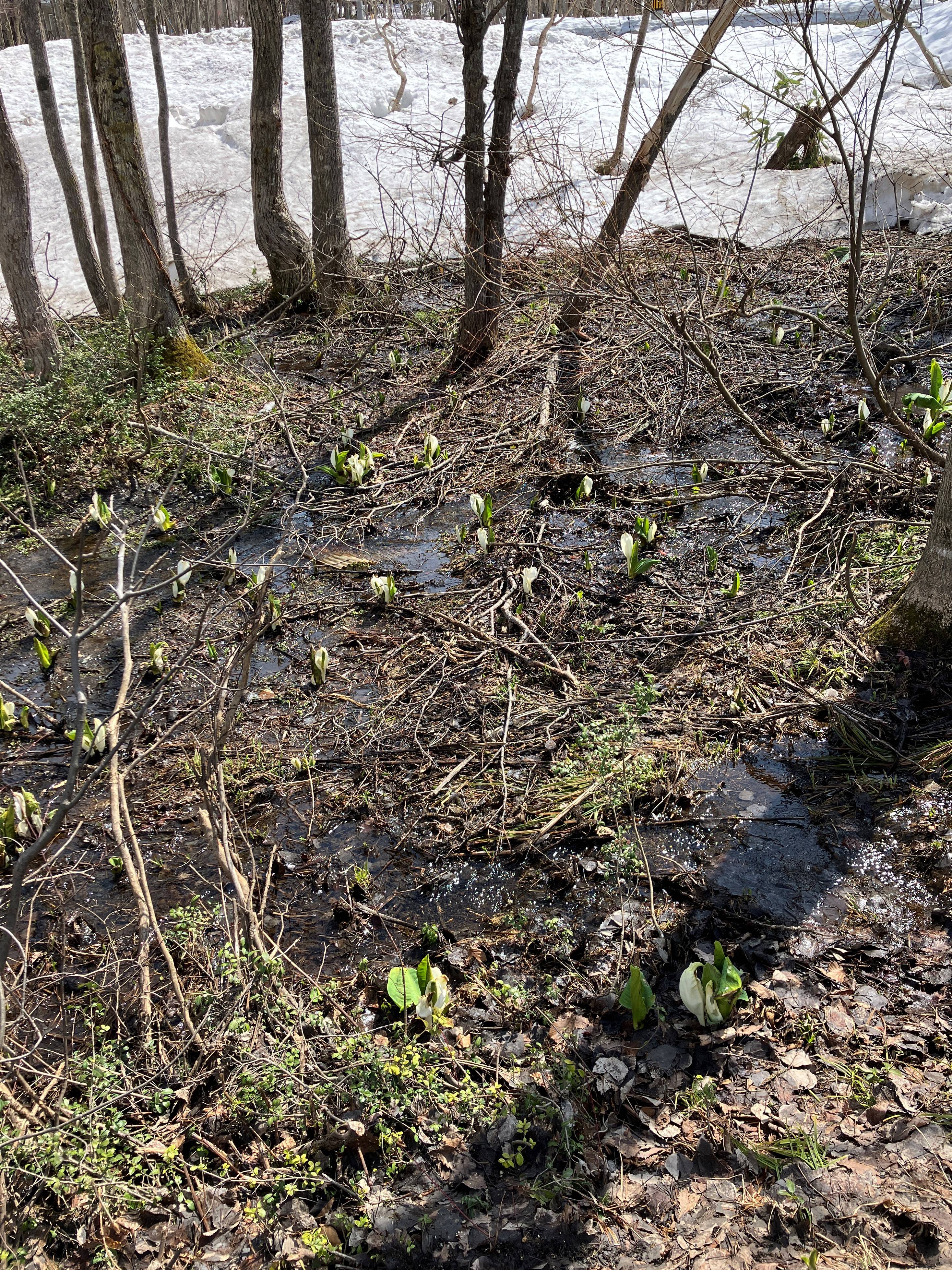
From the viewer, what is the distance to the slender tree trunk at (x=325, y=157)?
951 cm

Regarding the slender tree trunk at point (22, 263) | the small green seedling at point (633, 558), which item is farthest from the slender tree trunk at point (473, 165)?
the slender tree trunk at point (22, 263)

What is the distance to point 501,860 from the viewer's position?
3.81m

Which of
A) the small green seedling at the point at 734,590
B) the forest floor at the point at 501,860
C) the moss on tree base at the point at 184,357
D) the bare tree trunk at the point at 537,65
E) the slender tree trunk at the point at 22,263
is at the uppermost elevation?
the bare tree trunk at the point at 537,65

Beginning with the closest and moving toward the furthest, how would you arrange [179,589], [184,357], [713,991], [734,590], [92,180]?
[713,991]
[734,590]
[179,589]
[184,357]
[92,180]

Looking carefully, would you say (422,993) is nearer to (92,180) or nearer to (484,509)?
(484,509)

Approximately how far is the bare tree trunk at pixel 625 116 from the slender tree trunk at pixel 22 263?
22.2ft

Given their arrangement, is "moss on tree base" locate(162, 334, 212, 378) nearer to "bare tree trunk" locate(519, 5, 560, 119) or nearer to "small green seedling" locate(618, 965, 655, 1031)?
"small green seedling" locate(618, 965, 655, 1031)

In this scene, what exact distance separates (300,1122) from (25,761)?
8.88ft

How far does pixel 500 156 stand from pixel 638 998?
6938 mm

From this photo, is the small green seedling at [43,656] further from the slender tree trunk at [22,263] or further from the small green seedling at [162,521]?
the slender tree trunk at [22,263]

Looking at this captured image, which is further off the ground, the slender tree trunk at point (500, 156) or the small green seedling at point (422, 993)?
the slender tree trunk at point (500, 156)

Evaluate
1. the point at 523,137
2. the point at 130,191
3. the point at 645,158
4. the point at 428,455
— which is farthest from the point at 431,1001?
the point at 523,137

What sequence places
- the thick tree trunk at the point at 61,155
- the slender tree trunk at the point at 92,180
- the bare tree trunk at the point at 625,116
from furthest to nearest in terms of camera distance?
the bare tree trunk at the point at 625,116 < the slender tree trunk at the point at 92,180 < the thick tree trunk at the point at 61,155

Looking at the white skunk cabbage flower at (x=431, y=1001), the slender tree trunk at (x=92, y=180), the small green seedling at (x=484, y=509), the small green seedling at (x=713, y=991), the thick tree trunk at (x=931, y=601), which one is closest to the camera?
the small green seedling at (x=713, y=991)
